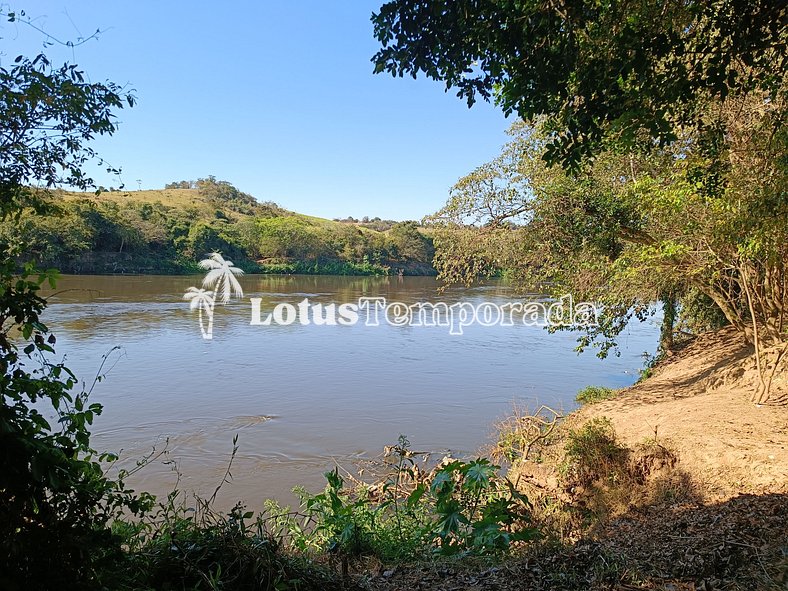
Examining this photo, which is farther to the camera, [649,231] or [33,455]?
[649,231]

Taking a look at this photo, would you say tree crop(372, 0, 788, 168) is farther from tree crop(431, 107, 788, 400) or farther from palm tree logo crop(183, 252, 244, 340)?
palm tree logo crop(183, 252, 244, 340)

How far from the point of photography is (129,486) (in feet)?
23.9

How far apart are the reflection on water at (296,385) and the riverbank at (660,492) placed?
250 cm

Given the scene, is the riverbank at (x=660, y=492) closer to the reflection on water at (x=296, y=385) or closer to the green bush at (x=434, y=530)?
the green bush at (x=434, y=530)

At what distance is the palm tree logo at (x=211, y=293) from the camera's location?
24.3 metres

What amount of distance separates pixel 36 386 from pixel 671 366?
11.8 m

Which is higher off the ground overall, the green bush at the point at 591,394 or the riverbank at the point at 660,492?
the riverbank at the point at 660,492

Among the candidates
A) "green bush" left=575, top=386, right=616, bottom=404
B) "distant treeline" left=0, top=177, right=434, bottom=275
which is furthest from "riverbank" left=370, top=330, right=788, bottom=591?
"distant treeline" left=0, top=177, right=434, bottom=275

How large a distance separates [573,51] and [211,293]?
35.9 metres

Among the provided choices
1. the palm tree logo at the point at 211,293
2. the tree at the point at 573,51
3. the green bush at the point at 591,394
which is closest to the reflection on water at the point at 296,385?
the green bush at the point at 591,394

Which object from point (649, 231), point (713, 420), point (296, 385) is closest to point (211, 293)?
point (296, 385)

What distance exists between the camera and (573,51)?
3.21 meters

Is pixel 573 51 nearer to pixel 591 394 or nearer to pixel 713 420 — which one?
pixel 713 420

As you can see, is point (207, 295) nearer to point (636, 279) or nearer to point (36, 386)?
point (636, 279)
